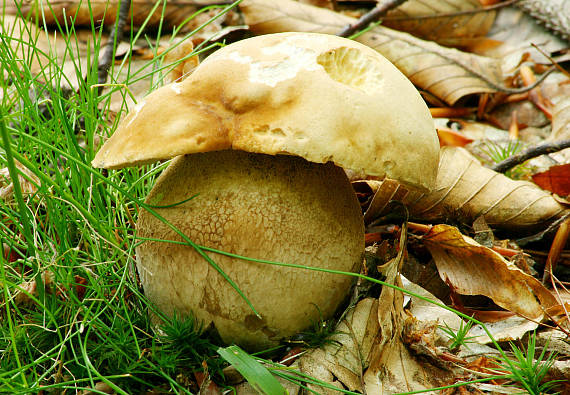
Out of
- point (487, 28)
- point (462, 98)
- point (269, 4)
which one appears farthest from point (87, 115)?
point (487, 28)

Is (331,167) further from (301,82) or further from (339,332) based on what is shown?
(339,332)

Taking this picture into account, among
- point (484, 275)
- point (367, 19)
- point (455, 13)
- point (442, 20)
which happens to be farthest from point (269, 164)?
point (455, 13)

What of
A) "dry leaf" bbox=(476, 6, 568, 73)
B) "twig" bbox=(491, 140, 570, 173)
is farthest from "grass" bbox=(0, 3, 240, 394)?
"dry leaf" bbox=(476, 6, 568, 73)

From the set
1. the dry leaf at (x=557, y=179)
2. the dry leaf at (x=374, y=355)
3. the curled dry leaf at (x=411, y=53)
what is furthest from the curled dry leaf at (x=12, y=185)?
the dry leaf at (x=557, y=179)

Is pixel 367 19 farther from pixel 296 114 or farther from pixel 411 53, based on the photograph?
pixel 296 114

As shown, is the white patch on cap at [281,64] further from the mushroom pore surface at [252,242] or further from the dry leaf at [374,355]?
the dry leaf at [374,355]
